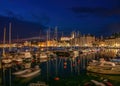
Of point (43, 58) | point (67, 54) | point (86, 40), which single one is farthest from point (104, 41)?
point (43, 58)

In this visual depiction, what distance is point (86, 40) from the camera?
19438cm

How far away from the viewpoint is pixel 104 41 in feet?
621

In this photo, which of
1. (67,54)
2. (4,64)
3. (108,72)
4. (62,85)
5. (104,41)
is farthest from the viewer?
(104,41)

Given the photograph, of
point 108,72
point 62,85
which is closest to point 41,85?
point 62,85

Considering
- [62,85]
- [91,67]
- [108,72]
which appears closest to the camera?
[62,85]

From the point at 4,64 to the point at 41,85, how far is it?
22.9 metres

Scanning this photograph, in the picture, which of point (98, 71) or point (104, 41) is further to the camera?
point (104, 41)

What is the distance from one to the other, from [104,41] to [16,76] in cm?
16341

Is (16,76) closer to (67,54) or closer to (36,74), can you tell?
(36,74)

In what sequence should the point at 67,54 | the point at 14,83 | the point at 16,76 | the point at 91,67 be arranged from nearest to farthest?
the point at 14,83
the point at 16,76
the point at 91,67
the point at 67,54

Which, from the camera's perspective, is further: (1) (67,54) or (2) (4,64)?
(1) (67,54)

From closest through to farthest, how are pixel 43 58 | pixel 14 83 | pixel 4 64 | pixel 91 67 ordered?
pixel 14 83
pixel 91 67
pixel 4 64
pixel 43 58

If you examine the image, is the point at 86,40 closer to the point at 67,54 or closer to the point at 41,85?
the point at 67,54

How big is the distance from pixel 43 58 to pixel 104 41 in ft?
445
